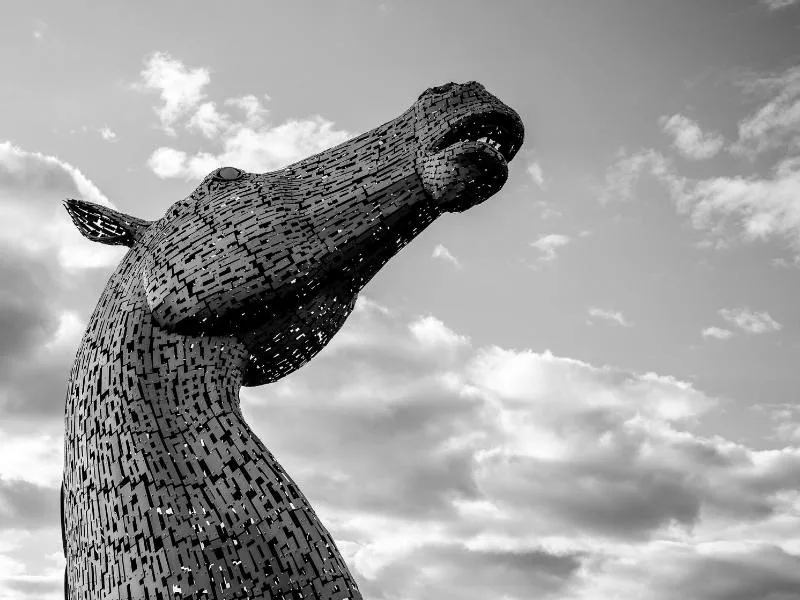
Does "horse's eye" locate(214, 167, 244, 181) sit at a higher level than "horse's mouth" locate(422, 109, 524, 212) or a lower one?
higher

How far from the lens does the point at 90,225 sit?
15.0 feet

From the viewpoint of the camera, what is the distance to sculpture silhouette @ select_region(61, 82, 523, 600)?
3.41 meters

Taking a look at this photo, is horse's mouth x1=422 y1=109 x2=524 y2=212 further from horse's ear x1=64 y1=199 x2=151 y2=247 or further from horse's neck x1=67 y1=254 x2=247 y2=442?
horse's ear x1=64 y1=199 x2=151 y2=247

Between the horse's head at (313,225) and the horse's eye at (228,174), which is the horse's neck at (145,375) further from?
the horse's eye at (228,174)

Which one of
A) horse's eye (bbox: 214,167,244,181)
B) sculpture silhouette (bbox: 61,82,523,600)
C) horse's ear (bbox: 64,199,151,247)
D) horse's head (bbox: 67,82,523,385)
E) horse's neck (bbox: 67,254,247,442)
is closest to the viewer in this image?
sculpture silhouette (bbox: 61,82,523,600)

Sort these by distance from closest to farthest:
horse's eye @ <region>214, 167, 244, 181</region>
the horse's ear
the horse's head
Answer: the horse's head < horse's eye @ <region>214, 167, 244, 181</region> < the horse's ear

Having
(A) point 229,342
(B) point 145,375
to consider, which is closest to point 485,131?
(A) point 229,342

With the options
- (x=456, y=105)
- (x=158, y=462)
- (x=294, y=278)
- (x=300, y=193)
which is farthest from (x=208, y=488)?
(x=456, y=105)

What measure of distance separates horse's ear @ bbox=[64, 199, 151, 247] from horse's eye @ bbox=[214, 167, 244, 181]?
46cm

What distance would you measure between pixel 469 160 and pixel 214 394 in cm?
138

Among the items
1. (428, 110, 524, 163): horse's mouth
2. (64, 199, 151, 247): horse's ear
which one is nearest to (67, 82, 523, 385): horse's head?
(428, 110, 524, 163): horse's mouth

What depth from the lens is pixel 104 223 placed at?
15.0ft

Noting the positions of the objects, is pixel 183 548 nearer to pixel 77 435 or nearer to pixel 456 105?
pixel 77 435

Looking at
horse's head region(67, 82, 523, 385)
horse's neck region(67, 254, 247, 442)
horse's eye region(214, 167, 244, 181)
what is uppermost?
horse's eye region(214, 167, 244, 181)
